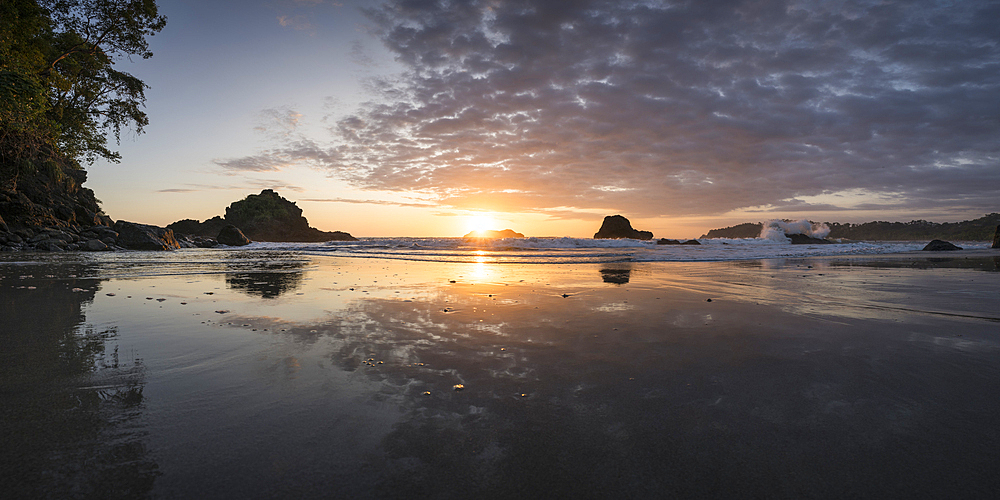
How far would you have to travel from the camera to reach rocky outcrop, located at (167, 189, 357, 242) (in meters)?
68.0

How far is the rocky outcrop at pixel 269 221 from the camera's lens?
68000mm

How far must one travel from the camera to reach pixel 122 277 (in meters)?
8.11

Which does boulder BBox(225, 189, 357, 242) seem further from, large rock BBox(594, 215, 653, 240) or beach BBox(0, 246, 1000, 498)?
beach BBox(0, 246, 1000, 498)

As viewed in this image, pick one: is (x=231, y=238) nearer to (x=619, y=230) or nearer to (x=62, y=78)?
(x=62, y=78)

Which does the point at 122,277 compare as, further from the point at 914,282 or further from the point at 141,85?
the point at 141,85

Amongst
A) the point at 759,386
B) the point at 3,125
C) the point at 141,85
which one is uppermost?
the point at 141,85

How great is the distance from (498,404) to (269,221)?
7985cm

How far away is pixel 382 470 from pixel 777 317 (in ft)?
15.1

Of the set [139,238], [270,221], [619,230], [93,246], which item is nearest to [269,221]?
[270,221]

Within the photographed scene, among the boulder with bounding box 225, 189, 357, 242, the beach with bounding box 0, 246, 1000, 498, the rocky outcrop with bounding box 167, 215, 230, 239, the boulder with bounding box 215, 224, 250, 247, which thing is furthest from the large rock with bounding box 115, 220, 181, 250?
the boulder with bounding box 225, 189, 357, 242

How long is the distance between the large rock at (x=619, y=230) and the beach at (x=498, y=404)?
48.6 m

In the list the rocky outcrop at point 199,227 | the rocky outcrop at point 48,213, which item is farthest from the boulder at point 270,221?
the rocky outcrop at point 48,213

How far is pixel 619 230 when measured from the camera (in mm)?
52281

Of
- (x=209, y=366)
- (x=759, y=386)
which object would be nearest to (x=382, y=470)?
(x=209, y=366)
